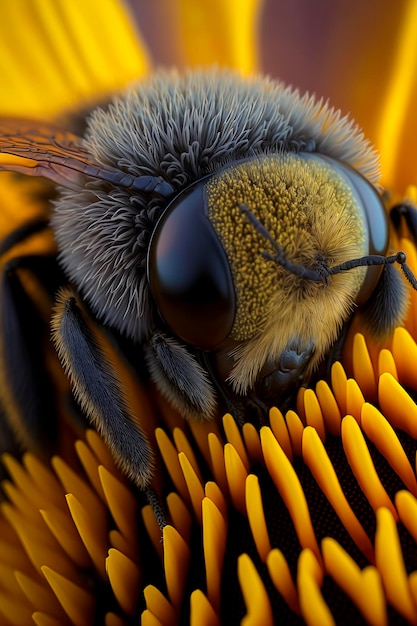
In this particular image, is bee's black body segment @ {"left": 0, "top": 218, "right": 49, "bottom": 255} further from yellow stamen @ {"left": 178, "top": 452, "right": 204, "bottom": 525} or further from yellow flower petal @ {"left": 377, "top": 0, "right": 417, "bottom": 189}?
yellow flower petal @ {"left": 377, "top": 0, "right": 417, "bottom": 189}

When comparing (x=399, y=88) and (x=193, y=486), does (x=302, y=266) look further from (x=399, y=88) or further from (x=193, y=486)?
(x=399, y=88)

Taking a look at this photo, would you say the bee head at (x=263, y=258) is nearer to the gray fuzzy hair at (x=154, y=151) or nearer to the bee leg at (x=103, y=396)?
the gray fuzzy hair at (x=154, y=151)

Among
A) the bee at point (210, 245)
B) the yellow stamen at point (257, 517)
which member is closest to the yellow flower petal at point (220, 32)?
the bee at point (210, 245)

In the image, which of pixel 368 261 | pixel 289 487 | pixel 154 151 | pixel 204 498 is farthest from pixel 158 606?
pixel 154 151

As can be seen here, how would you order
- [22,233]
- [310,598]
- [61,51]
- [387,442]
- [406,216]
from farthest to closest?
[61,51]
[22,233]
[406,216]
[387,442]
[310,598]

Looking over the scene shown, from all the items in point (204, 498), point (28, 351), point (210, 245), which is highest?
point (210, 245)


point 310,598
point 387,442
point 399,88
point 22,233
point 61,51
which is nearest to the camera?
point 310,598

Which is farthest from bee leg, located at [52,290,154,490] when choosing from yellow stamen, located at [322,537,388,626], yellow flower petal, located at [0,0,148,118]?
yellow flower petal, located at [0,0,148,118]

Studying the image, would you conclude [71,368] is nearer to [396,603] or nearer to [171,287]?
[171,287]

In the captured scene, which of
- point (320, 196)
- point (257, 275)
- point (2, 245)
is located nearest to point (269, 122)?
point (320, 196)
